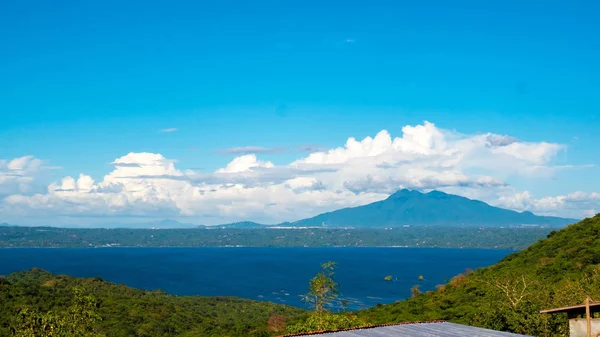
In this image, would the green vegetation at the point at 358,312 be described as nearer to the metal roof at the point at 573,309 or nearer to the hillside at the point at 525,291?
the hillside at the point at 525,291

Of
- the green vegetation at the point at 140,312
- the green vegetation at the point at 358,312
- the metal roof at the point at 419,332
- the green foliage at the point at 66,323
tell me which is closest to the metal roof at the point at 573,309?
the metal roof at the point at 419,332

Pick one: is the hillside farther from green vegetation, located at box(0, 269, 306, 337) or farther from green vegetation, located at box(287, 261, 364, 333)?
green vegetation, located at box(0, 269, 306, 337)

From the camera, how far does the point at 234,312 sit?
133625mm

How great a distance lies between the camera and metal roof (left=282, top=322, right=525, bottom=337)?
88.9 ft

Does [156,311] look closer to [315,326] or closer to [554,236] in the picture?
[315,326]

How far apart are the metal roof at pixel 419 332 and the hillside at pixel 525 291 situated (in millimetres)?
9091

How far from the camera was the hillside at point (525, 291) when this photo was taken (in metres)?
38.1

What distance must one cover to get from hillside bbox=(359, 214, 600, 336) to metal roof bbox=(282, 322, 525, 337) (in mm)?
9091

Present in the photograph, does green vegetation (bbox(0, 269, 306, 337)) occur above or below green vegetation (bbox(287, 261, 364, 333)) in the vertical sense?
below

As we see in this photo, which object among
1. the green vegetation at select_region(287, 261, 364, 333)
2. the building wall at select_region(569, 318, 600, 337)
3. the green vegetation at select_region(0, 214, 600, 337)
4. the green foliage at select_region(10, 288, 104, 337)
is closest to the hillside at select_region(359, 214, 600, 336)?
the green vegetation at select_region(0, 214, 600, 337)

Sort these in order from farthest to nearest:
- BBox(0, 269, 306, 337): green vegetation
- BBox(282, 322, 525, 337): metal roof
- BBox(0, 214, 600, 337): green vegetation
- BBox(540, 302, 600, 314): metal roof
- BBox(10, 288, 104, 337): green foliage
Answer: BBox(0, 269, 306, 337): green vegetation
BBox(0, 214, 600, 337): green vegetation
BBox(10, 288, 104, 337): green foliage
BBox(282, 322, 525, 337): metal roof
BBox(540, 302, 600, 314): metal roof

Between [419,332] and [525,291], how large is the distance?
26.6m

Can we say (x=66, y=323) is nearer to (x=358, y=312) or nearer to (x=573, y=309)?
(x=573, y=309)

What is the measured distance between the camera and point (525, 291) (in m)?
50.4
